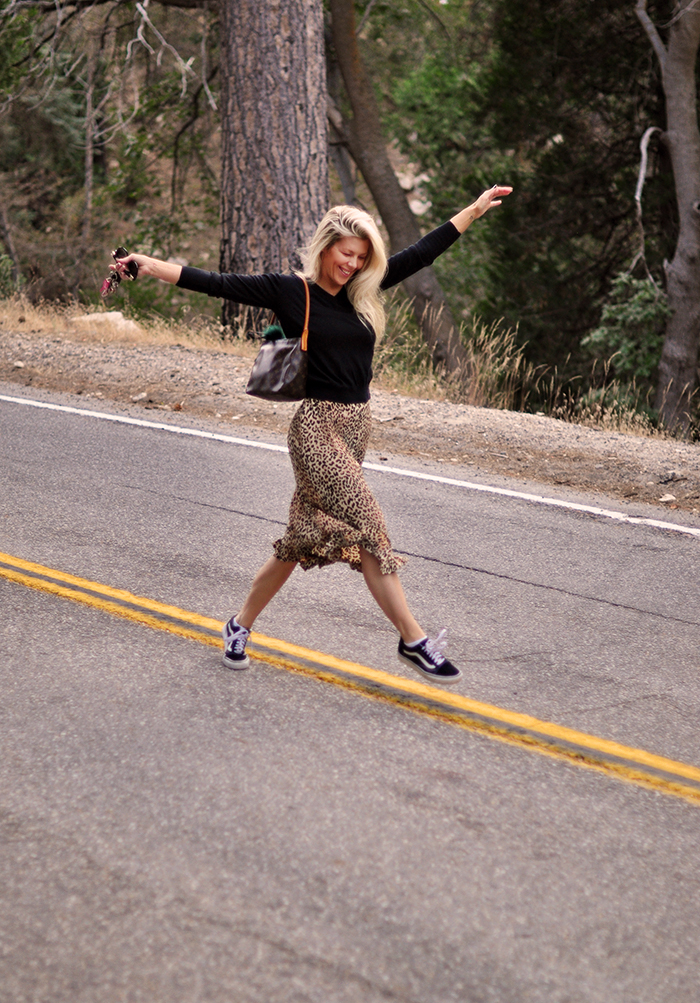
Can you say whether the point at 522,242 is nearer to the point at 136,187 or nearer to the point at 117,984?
the point at 136,187

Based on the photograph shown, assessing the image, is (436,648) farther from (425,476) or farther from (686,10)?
(686,10)

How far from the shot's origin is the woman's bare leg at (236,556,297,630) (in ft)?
14.3

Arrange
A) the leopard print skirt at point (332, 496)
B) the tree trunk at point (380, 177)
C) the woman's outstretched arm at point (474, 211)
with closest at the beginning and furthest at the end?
1. the leopard print skirt at point (332, 496)
2. the woman's outstretched arm at point (474, 211)
3. the tree trunk at point (380, 177)

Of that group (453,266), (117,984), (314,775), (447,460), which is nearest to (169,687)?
(314,775)

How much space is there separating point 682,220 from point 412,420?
24.3 ft

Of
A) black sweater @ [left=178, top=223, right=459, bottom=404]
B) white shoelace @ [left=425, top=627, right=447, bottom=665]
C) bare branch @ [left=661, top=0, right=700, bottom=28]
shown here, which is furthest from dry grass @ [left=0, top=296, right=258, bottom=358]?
white shoelace @ [left=425, top=627, right=447, bottom=665]

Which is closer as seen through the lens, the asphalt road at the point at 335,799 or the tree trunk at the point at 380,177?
the asphalt road at the point at 335,799

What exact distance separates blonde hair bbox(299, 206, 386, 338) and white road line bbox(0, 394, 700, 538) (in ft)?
11.3

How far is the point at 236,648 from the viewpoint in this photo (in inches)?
173

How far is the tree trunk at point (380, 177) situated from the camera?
59.2 ft

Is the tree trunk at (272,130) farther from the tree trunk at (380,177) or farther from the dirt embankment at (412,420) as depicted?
Result: the tree trunk at (380,177)

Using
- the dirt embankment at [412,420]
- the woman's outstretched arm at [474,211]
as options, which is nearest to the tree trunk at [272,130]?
the dirt embankment at [412,420]

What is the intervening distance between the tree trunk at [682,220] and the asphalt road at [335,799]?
9.40 metres

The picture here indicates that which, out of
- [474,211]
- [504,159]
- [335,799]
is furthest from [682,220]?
[335,799]
